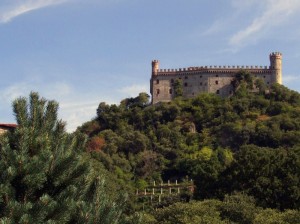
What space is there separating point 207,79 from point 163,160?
26.2 meters

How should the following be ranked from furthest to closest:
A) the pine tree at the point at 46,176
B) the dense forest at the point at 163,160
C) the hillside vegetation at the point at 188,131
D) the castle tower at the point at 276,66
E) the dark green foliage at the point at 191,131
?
the castle tower at the point at 276,66
the dark green foliage at the point at 191,131
the hillside vegetation at the point at 188,131
the dense forest at the point at 163,160
the pine tree at the point at 46,176

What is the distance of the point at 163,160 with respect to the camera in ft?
252

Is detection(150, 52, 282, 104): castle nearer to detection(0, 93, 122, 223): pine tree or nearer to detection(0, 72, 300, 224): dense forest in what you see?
detection(0, 72, 300, 224): dense forest

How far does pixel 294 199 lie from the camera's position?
39875 mm

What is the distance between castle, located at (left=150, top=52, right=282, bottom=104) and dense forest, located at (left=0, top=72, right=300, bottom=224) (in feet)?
6.23

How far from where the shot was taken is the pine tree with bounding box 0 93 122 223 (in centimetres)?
808

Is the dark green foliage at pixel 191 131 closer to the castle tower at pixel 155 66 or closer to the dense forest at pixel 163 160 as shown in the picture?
the dense forest at pixel 163 160

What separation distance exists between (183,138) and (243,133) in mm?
8722

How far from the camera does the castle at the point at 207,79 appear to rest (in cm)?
9775

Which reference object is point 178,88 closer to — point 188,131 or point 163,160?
point 188,131

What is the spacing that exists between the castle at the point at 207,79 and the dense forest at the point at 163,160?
6.23ft

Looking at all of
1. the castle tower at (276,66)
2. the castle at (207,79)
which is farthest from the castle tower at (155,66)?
the castle tower at (276,66)

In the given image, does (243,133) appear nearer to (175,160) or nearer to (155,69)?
(175,160)

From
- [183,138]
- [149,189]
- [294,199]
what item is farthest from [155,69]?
[294,199]
